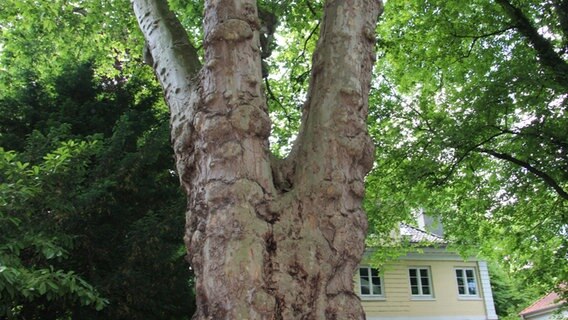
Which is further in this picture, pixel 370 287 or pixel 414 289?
pixel 414 289

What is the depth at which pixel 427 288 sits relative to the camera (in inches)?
845

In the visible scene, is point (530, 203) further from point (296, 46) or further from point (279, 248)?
point (279, 248)

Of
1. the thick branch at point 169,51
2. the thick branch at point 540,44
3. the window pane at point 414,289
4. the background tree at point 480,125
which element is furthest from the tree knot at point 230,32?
the window pane at point 414,289

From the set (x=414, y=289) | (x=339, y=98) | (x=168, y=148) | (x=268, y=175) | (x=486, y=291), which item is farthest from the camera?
(x=486, y=291)

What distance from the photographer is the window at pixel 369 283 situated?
66.8 feet

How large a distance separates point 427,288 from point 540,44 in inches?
577

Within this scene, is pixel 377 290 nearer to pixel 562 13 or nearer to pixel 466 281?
pixel 466 281

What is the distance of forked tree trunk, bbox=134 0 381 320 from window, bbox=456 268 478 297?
20.8 meters

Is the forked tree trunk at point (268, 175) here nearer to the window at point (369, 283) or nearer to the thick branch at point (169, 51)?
the thick branch at point (169, 51)

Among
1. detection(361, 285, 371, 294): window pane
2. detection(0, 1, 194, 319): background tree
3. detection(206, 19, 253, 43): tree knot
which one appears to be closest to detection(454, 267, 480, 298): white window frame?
detection(361, 285, 371, 294): window pane

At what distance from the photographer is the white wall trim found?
21.4 metres

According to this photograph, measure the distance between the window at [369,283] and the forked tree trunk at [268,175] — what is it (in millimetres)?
18245

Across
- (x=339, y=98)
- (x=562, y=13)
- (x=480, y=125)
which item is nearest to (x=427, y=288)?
(x=480, y=125)

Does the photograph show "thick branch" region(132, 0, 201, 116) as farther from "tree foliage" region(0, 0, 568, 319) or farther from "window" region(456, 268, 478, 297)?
"window" region(456, 268, 478, 297)
